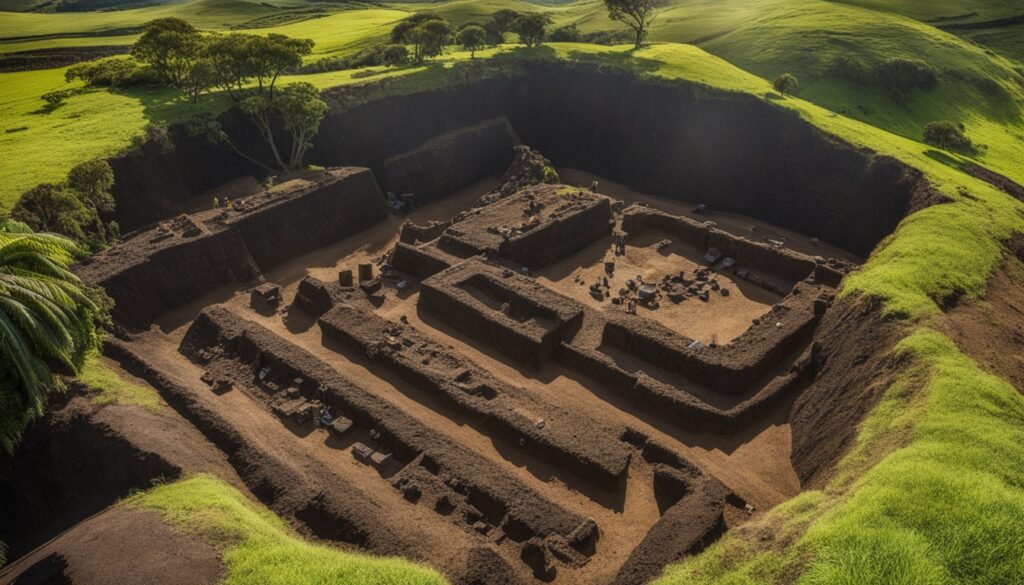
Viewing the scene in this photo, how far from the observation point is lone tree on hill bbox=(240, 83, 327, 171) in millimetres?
43594

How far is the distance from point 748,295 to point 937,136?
2562 centimetres

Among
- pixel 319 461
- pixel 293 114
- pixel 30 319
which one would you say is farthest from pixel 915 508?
pixel 293 114

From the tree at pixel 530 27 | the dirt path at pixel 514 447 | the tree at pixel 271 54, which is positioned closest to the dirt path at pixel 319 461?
the dirt path at pixel 514 447

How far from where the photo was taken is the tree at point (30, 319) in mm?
16000

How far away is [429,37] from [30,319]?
50.6m

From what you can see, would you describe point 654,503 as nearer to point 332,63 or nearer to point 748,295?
point 748,295

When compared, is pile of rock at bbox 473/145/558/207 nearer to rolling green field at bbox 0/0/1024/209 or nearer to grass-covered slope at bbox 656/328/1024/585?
rolling green field at bbox 0/0/1024/209

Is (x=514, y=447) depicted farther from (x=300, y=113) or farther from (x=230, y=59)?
(x=230, y=59)

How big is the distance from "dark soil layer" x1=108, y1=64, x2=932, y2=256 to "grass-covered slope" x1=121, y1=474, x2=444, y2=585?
2597 centimetres

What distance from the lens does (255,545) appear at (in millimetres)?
17109

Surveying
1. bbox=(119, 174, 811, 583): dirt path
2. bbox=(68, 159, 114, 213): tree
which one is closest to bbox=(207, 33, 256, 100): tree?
bbox=(68, 159, 114, 213): tree

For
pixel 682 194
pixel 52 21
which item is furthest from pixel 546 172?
pixel 52 21

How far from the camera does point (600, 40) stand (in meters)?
77.3

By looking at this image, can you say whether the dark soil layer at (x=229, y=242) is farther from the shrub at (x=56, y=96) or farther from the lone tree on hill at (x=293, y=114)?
the shrub at (x=56, y=96)
